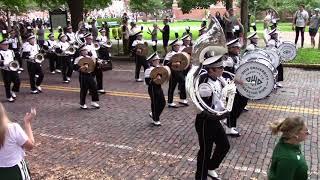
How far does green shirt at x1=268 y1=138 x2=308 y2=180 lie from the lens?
14.3ft

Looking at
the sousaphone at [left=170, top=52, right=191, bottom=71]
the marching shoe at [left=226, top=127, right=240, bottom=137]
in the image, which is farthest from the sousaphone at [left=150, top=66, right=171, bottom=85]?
the marching shoe at [left=226, top=127, right=240, bottom=137]

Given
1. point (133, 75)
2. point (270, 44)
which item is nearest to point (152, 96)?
point (270, 44)

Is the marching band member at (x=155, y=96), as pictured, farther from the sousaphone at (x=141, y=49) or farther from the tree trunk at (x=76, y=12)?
the tree trunk at (x=76, y=12)

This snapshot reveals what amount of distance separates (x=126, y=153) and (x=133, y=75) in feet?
29.1

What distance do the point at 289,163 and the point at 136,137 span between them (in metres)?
5.40

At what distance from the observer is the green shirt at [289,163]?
4366 mm

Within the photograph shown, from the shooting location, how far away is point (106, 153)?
27.8ft

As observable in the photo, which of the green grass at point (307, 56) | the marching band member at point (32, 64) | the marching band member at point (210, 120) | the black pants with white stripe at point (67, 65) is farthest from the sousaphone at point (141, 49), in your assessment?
the marching band member at point (210, 120)

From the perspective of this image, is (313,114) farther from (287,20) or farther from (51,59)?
(287,20)

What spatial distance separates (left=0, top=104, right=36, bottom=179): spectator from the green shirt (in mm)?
2673

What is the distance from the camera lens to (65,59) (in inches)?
664

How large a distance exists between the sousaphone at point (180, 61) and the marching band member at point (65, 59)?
6160 mm

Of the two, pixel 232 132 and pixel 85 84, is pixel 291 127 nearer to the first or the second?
pixel 232 132

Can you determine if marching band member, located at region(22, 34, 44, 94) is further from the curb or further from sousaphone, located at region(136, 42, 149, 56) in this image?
the curb
